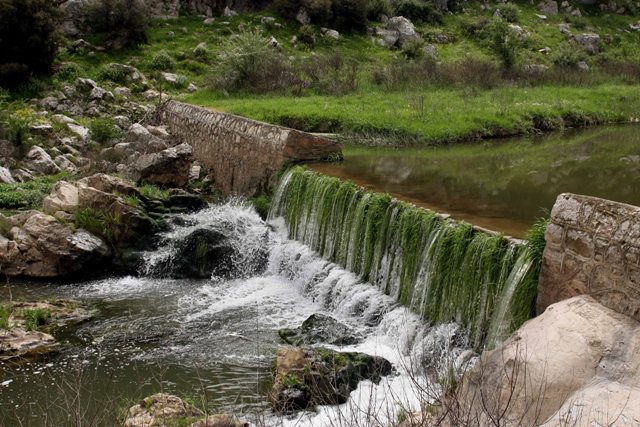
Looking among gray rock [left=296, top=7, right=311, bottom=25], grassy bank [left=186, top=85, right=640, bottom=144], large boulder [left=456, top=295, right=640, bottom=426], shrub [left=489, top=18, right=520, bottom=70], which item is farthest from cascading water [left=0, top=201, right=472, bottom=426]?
gray rock [left=296, top=7, right=311, bottom=25]

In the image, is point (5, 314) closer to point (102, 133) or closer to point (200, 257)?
point (200, 257)

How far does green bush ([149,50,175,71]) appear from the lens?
2884 centimetres

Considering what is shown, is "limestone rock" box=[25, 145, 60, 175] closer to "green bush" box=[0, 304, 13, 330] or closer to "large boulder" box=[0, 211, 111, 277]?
"large boulder" box=[0, 211, 111, 277]

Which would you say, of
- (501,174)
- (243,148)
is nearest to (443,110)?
(501,174)

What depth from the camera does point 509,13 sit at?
135 ft

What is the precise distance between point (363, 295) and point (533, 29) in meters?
34.9

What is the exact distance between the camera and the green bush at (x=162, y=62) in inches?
1136

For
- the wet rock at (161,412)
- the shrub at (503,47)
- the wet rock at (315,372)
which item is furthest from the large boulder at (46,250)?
the shrub at (503,47)

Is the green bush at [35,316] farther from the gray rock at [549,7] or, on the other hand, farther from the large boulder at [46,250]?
the gray rock at [549,7]

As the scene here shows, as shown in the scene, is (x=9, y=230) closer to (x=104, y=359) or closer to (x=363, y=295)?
(x=104, y=359)

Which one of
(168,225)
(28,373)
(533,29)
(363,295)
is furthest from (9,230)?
(533,29)

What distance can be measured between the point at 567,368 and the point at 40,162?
1582 cm

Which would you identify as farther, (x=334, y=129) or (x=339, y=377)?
(x=334, y=129)

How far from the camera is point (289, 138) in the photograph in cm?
1472
